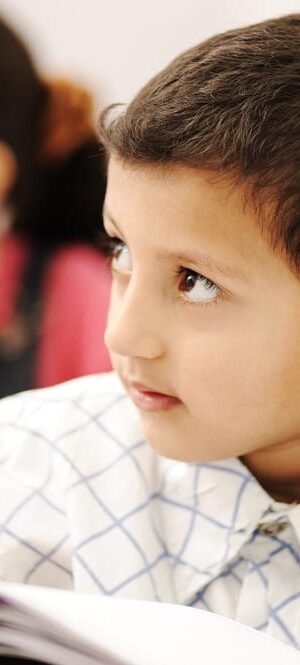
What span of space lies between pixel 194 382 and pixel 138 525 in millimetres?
143

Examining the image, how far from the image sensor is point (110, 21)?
6.61 ft

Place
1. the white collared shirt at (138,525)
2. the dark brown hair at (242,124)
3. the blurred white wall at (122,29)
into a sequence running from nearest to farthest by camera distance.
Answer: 1. the dark brown hair at (242,124)
2. the white collared shirt at (138,525)
3. the blurred white wall at (122,29)

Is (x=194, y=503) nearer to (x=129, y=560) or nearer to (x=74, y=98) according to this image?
(x=129, y=560)

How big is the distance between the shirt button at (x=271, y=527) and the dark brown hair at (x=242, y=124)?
20 centimetres

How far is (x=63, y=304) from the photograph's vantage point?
1.47 meters

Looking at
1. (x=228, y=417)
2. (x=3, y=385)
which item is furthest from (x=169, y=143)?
(x=3, y=385)

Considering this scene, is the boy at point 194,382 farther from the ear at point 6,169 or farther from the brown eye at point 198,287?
the ear at point 6,169

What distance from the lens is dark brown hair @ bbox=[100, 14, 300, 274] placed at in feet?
1.85

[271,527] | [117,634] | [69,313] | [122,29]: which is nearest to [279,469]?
[271,527]

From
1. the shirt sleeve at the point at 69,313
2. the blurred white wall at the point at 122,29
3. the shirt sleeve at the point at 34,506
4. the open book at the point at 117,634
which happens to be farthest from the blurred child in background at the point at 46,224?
the open book at the point at 117,634

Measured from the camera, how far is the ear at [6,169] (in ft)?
4.73

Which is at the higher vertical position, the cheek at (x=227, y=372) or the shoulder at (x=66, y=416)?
the cheek at (x=227, y=372)

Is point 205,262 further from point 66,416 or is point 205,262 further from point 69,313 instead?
point 69,313

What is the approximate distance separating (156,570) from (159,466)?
92 mm
